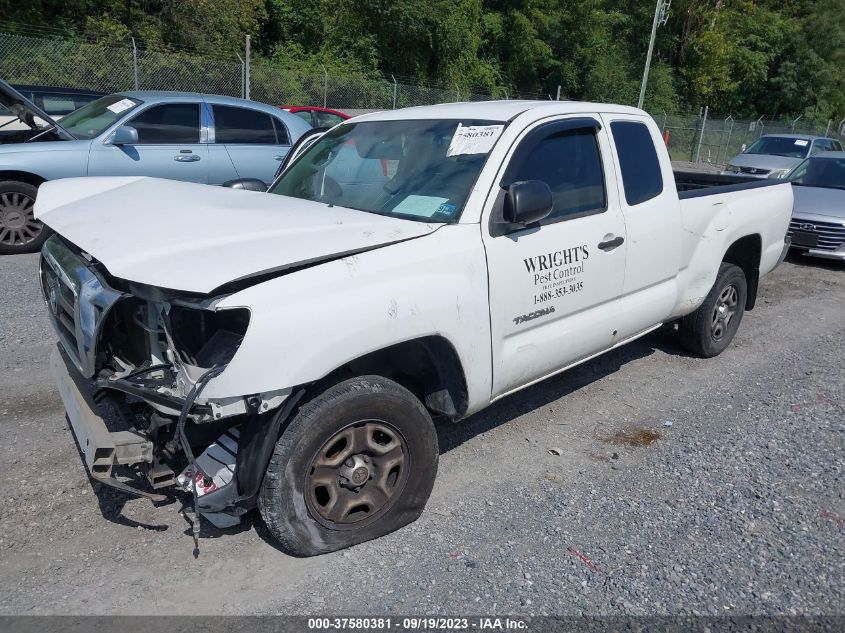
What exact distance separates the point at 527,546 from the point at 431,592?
21.9 inches

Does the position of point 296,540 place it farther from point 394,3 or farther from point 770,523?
point 394,3

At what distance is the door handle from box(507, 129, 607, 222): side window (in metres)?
0.20

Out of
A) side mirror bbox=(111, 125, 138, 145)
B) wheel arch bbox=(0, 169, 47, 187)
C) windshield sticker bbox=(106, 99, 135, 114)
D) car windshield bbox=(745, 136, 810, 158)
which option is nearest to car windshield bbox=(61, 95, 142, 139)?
windshield sticker bbox=(106, 99, 135, 114)

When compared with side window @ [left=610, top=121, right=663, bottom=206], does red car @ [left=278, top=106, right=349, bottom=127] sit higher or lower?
lower

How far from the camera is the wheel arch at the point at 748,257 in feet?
18.9

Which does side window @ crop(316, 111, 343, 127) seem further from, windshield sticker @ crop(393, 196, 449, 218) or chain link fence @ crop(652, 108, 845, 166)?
chain link fence @ crop(652, 108, 845, 166)

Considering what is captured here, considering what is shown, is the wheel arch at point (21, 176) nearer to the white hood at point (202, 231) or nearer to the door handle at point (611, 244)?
the white hood at point (202, 231)

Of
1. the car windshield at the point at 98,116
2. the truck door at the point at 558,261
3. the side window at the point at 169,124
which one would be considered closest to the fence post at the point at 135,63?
the car windshield at the point at 98,116

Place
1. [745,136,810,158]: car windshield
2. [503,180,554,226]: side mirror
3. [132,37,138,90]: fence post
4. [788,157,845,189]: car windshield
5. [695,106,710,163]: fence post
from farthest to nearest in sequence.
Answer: [695,106,710,163]: fence post → [132,37,138,90]: fence post → [745,136,810,158]: car windshield → [788,157,845,189]: car windshield → [503,180,554,226]: side mirror

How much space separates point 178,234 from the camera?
2920mm

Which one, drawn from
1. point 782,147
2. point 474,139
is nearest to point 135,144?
point 474,139

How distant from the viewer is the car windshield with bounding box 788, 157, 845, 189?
1024 cm

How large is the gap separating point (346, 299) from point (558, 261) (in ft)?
4.64

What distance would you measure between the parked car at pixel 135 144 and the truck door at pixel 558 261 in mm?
5665
